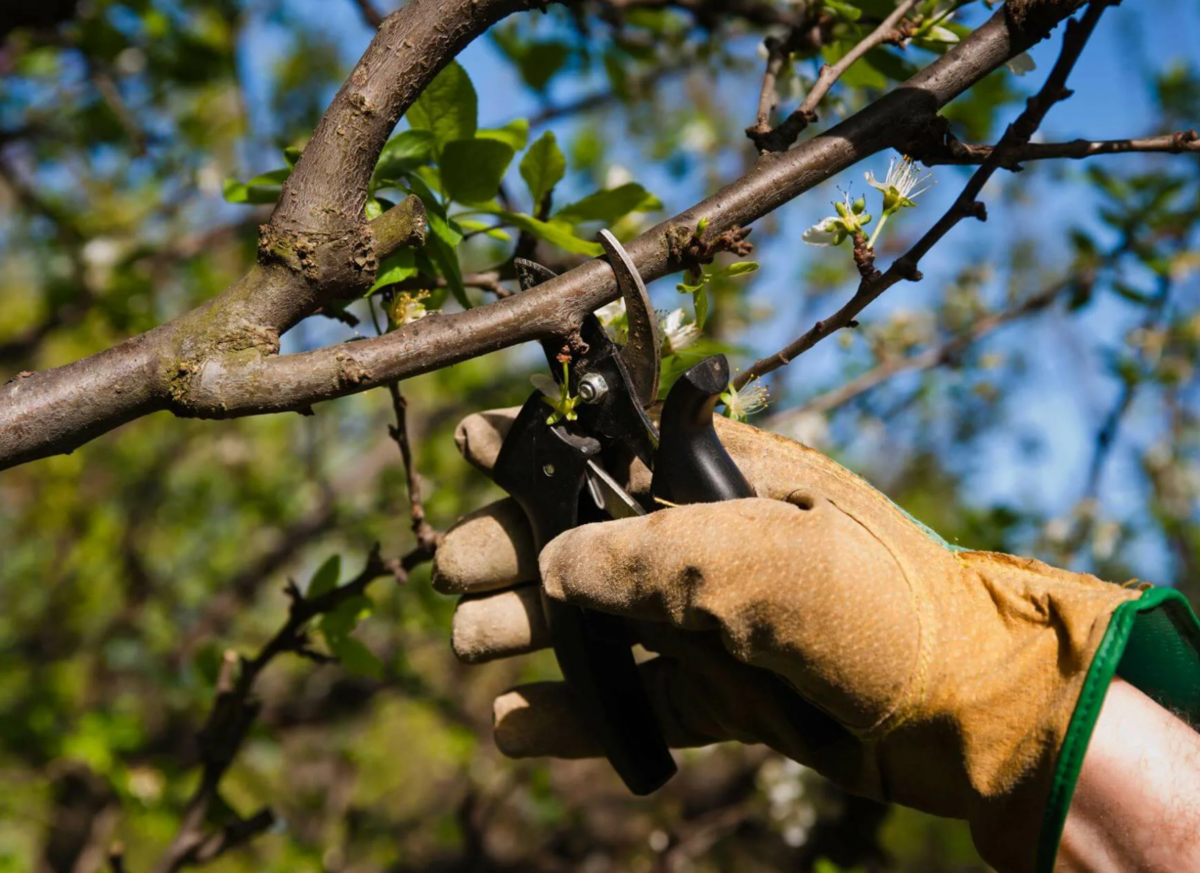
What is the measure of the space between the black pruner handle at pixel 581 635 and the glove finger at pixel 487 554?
0.15 ft

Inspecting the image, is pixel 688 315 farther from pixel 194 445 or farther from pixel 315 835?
pixel 194 445

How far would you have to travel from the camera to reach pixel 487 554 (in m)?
1.39

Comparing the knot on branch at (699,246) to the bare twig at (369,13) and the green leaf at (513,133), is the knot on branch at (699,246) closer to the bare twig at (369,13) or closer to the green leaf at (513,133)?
the green leaf at (513,133)

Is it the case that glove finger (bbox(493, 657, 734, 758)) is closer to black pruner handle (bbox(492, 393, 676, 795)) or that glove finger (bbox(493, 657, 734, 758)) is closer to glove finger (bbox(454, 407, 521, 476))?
black pruner handle (bbox(492, 393, 676, 795))

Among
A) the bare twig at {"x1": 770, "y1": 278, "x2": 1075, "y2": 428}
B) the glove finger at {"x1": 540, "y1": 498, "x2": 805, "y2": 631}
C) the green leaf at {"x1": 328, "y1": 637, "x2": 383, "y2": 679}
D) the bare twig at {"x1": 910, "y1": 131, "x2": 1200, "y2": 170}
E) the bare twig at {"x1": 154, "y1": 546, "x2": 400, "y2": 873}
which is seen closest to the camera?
the glove finger at {"x1": 540, "y1": 498, "x2": 805, "y2": 631}

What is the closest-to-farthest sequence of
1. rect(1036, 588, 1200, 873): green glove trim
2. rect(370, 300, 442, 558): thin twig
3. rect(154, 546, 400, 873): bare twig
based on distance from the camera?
rect(1036, 588, 1200, 873): green glove trim < rect(370, 300, 442, 558): thin twig < rect(154, 546, 400, 873): bare twig

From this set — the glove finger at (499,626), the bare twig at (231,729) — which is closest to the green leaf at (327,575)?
the bare twig at (231,729)

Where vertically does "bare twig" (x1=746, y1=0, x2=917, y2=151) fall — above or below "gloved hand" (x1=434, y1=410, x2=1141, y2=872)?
above

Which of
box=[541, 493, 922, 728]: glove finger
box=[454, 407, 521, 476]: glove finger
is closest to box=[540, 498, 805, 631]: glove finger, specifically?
box=[541, 493, 922, 728]: glove finger

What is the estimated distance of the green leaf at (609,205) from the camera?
4.67ft

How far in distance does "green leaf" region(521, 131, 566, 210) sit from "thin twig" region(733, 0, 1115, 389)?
1.45 ft

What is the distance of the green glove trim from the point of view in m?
0.96

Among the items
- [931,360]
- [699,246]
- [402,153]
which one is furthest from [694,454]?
[931,360]

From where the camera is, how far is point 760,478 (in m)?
1.28
